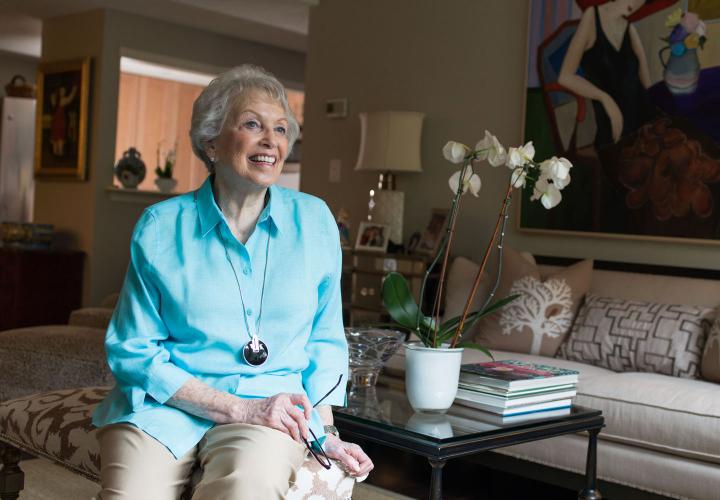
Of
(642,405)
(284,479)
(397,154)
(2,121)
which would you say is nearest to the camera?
(284,479)

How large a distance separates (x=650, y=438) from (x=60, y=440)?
172cm

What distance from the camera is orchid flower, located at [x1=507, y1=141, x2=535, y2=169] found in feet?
7.50

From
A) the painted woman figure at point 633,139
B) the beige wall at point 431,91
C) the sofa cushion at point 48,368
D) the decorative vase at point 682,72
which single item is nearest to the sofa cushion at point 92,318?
the sofa cushion at point 48,368

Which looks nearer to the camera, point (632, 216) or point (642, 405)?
point (642, 405)

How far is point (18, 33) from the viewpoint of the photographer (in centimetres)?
727

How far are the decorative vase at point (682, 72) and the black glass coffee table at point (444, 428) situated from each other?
1.79m

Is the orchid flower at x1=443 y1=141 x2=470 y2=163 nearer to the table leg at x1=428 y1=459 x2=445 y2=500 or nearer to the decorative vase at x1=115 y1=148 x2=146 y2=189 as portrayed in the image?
the table leg at x1=428 y1=459 x2=445 y2=500

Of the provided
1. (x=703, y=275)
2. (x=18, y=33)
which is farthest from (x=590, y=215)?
(x=18, y=33)

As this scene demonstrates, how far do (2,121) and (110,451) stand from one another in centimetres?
729

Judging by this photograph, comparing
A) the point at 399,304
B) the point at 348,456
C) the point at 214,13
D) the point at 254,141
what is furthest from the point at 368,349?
the point at 214,13

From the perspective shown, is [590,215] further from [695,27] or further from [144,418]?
[144,418]

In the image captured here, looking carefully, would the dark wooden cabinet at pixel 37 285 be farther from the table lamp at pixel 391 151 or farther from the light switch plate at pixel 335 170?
the table lamp at pixel 391 151

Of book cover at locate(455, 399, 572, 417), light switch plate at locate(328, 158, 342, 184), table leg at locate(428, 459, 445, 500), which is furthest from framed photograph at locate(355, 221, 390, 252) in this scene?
table leg at locate(428, 459, 445, 500)

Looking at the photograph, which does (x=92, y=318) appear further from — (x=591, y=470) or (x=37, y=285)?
(x=591, y=470)
